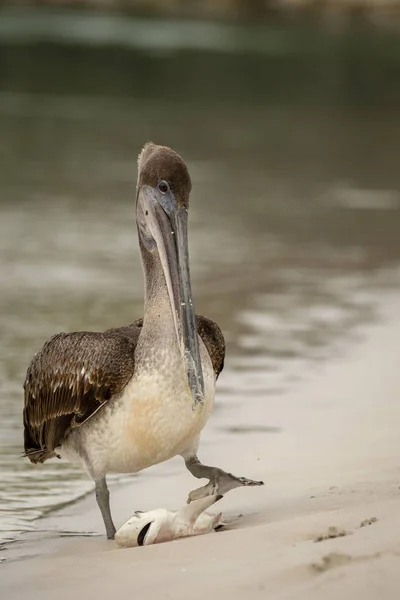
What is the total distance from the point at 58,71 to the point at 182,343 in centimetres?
2266

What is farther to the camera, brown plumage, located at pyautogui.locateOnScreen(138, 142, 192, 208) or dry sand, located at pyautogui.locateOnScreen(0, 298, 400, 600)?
brown plumage, located at pyautogui.locateOnScreen(138, 142, 192, 208)

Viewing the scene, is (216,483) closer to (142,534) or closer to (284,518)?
(284,518)

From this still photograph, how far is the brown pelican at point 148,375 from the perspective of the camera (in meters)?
4.97

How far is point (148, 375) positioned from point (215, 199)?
30.6 feet

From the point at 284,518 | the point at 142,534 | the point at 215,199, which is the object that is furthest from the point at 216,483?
the point at 215,199

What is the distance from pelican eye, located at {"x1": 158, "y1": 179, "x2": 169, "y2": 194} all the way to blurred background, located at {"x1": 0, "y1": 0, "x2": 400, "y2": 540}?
1.37 m

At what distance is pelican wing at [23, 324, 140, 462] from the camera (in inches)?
201

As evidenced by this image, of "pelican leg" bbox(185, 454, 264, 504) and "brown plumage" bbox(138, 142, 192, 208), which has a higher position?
"brown plumage" bbox(138, 142, 192, 208)

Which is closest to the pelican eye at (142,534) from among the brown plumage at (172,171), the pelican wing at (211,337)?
the pelican wing at (211,337)

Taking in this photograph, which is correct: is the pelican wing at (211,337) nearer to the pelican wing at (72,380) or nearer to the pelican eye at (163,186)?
the pelican wing at (72,380)

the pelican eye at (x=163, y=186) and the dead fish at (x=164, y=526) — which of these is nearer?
the dead fish at (x=164, y=526)

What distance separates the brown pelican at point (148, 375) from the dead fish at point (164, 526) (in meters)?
0.33

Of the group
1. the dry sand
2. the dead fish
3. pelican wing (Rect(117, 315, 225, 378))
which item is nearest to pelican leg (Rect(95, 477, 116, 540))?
the dry sand

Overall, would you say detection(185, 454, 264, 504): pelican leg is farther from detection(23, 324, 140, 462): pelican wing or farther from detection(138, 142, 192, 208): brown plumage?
detection(138, 142, 192, 208): brown plumage
